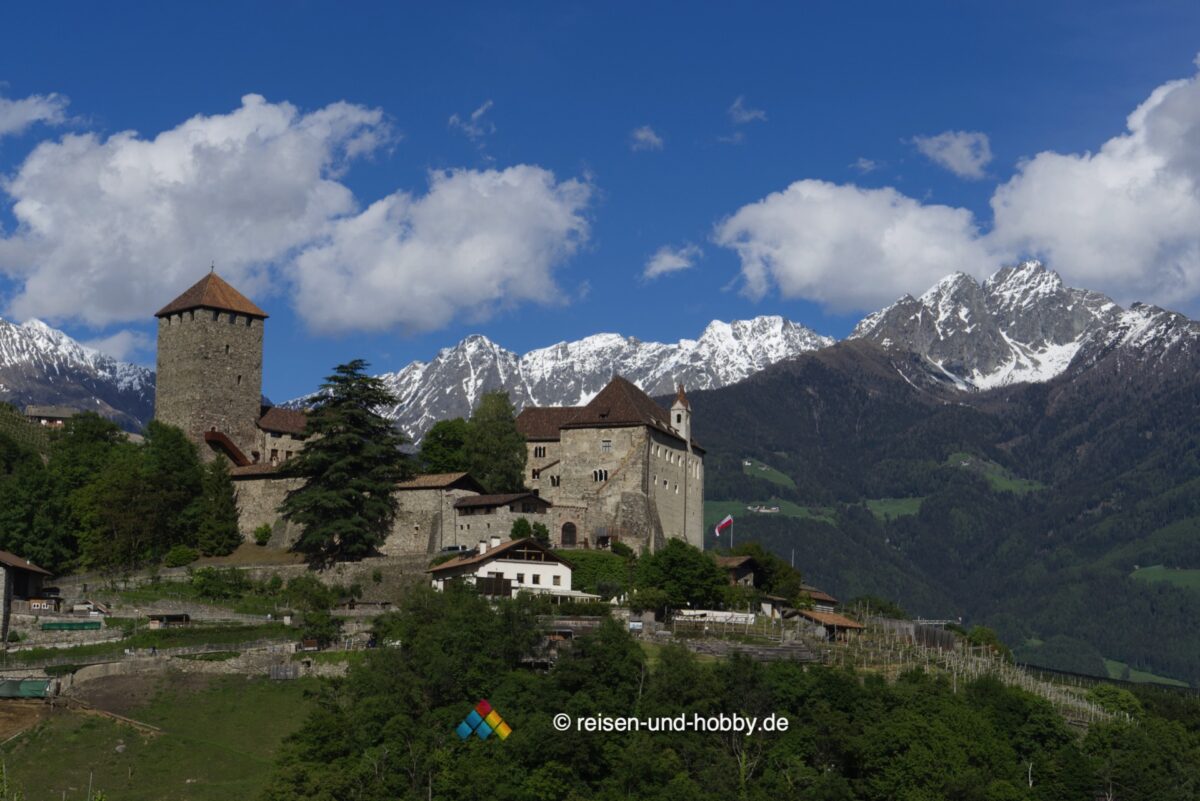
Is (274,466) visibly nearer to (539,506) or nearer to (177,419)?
(177,419)

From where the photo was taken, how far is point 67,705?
69.9 m

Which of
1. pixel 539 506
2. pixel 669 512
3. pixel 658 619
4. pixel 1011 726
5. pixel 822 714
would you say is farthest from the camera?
pixel 669 512

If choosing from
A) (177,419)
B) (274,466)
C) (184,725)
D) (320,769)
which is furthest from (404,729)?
(177,419)

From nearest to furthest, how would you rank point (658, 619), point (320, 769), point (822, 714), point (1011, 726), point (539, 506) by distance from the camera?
point (320, 769)
point (822, 714)
point (1011, 726)
point (658, 619)
point (539, 506)

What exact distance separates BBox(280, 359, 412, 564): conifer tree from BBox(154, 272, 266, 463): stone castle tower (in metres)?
10.4

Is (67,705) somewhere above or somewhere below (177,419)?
below

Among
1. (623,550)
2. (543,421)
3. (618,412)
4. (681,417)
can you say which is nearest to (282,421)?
(543,421)

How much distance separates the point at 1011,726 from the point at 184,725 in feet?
117

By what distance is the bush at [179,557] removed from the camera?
291ft

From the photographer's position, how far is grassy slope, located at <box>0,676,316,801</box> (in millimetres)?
63094

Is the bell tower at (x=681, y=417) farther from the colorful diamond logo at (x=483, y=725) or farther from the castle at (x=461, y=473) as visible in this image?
the colorful diamond logo at (x=483, y=725)

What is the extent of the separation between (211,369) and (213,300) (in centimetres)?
451

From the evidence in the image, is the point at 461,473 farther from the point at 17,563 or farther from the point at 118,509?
the point at 17,563

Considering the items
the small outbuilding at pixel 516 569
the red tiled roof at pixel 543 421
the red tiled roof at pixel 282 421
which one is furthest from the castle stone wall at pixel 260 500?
the red tiled roof at pixel 543 421
